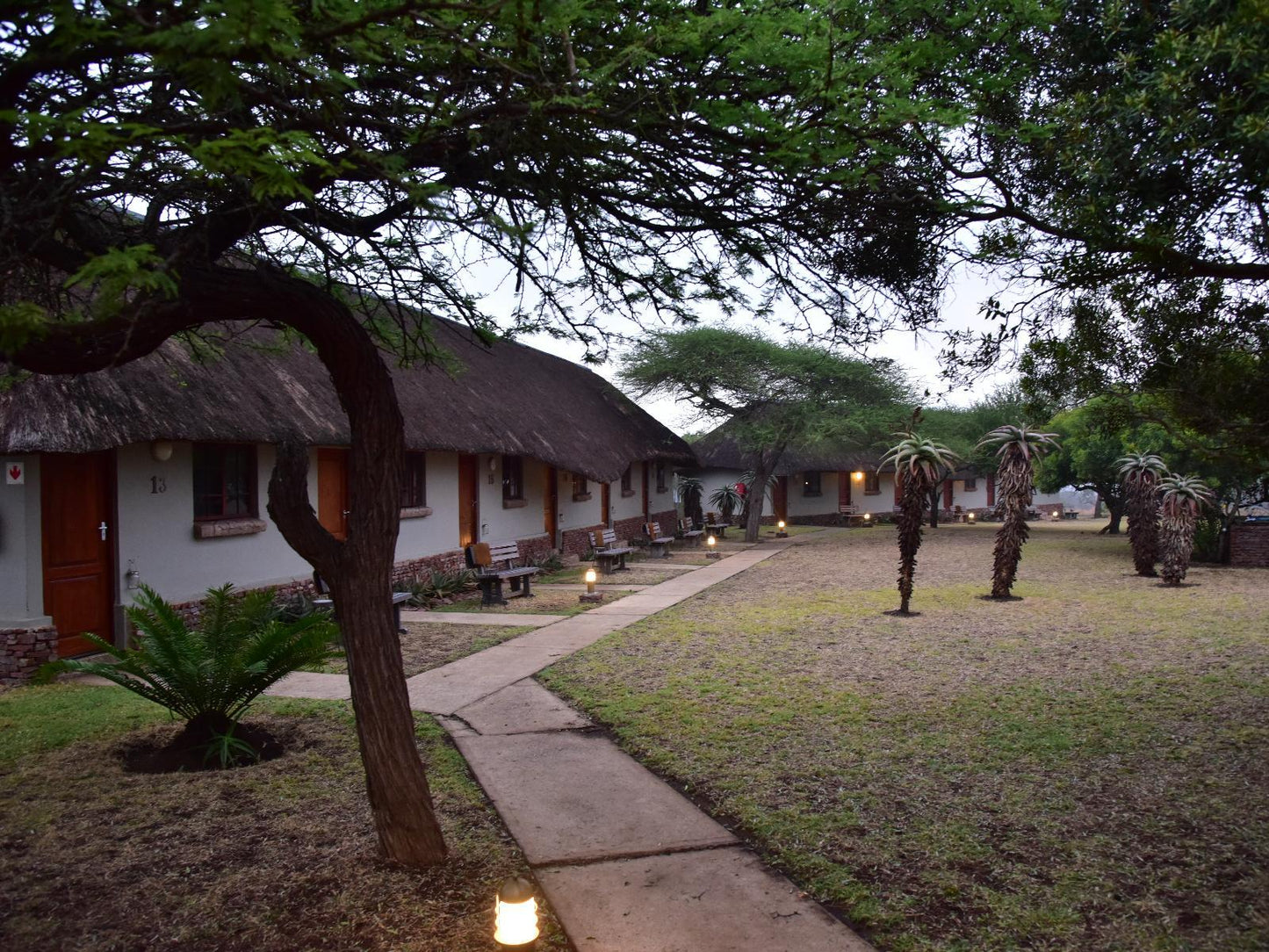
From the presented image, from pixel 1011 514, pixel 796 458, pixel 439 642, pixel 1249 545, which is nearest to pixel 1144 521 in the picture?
pixel 1249 545

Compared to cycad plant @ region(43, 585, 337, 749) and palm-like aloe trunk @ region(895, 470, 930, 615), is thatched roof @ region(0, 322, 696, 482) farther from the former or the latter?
palm-like aloe trunk @ region(895, 470, 930, 615)

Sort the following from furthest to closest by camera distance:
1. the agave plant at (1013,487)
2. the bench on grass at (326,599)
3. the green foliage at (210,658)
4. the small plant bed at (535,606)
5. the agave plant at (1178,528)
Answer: the agave plant at (1178,528) < the agave plant at (1013,487) < the small plant bed at (535,606) < the bench on grass at (326,599) < the green foliage at (210,658)

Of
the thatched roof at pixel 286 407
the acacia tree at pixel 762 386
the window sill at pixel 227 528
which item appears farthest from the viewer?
the acacia tree at pixel 762 386

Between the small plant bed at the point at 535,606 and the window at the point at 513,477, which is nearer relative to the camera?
the small plant bed at the point at 535,606

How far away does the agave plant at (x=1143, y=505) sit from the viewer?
1841 centimetres

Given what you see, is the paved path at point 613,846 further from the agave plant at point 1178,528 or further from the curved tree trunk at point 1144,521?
the curved tree trunk at point 1144,521

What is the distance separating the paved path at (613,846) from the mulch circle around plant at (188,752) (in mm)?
1384

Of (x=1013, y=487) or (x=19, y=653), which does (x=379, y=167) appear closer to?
(x=19, y=653)

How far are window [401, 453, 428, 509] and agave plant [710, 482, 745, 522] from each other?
855 inches

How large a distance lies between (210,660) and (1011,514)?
12619mm

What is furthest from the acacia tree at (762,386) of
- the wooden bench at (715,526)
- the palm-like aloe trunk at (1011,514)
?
the palm-like aloe trunk at (1011,514)

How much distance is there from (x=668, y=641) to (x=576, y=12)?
8.77 metres

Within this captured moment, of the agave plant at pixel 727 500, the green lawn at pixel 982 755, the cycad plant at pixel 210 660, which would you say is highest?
the agave plant at pixel 727 500

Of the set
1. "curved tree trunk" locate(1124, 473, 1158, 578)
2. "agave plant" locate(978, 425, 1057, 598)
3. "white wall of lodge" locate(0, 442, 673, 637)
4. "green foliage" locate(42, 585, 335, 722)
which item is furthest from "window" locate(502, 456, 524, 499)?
"green foliage" locate(42, 585, 335, 722)
